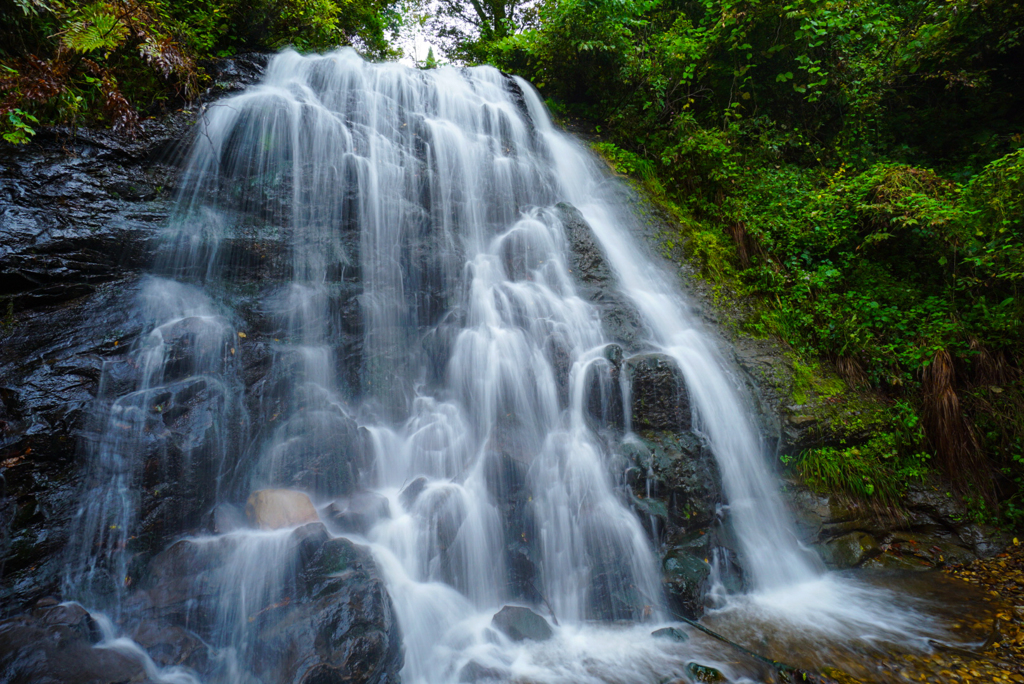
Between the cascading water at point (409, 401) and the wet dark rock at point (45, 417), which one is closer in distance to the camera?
the wet dark rock at point (45, 417)

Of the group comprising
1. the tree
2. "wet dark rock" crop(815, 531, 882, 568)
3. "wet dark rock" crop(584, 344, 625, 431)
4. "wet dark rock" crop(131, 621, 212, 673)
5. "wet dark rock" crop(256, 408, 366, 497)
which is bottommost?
"wet dark rock" crop(815, 531, 882, 568)

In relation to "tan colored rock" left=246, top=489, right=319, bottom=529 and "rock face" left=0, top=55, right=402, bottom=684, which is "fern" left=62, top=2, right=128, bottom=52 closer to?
"rock face" left=0, top=55, right=402, bottom=684

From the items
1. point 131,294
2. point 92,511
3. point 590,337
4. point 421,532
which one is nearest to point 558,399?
point 590,337

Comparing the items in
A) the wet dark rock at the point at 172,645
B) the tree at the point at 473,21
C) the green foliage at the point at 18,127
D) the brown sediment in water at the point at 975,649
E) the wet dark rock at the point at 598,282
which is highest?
the tree at the point at 473,21

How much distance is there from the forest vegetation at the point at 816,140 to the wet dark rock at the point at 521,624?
346 centimetres

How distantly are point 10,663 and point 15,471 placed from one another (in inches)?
52.8

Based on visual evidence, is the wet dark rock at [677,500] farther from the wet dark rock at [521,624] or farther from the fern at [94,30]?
the fern at [94,30]

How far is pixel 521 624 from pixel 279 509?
228cm

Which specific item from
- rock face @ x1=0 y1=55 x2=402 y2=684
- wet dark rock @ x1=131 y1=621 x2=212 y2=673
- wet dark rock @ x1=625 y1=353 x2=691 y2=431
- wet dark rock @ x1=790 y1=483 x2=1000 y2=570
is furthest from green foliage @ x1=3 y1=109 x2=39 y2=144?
wet dark rock @ x1=790 y1=483 x2=1000 y2=570

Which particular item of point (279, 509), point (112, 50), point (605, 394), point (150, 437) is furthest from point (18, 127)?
point (605, 394)

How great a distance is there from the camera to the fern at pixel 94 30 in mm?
4547

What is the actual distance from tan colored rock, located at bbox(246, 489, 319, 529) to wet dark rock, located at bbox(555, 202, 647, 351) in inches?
150

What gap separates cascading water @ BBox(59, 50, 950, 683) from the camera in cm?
355

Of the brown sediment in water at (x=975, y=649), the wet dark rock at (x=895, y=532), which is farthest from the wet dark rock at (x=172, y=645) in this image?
the wet dark rock at (x=895, y=532)
